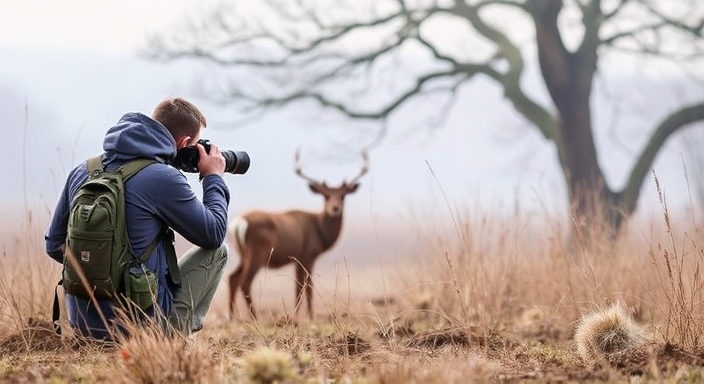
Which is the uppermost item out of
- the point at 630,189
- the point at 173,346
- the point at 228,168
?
the point at 228,168

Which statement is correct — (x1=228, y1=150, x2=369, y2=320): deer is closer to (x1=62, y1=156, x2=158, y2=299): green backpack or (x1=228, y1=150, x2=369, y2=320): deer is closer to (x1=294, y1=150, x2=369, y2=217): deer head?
(x1=294, y1=150, x2=369, y2=217): deer head

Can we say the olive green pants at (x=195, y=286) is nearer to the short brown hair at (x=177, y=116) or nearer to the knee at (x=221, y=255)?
the knee at (x=221, y=255)

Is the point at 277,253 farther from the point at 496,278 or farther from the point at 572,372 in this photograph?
the point at 572,372

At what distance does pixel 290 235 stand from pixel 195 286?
429cm

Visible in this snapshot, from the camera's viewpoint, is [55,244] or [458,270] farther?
[458,270]

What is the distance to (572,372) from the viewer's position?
388 centimetres

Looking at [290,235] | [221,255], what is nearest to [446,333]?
[221,255]

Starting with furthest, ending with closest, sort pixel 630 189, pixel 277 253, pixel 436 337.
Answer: pixel 630 189 → pixel 277 253 → pixel 436 337

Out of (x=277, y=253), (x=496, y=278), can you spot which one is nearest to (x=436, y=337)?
(x=496, y=278)

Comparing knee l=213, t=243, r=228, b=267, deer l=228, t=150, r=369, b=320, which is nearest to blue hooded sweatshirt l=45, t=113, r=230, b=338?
knee l=213, t=243, r=228, b=267

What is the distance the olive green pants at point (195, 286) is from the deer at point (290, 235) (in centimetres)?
323

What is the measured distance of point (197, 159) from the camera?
421cm

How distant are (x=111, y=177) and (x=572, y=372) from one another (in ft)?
6.31

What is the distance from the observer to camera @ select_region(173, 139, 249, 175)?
4.20 m
